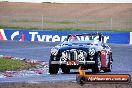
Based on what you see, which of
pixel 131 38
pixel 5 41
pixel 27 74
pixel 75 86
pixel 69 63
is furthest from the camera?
pixel 5 41

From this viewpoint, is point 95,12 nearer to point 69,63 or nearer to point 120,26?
point 120,26

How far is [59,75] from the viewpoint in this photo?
1802cm

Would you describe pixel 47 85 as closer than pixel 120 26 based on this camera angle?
Yes

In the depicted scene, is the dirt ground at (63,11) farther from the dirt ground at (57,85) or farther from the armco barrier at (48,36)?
the dirt ground at (57,85)

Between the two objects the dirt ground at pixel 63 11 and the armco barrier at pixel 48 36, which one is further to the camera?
the dirt ground at pixel 63 11

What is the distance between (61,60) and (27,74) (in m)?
2.77

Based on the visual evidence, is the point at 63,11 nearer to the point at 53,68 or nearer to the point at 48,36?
the point at 48,36

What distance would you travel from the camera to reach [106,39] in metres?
40.8

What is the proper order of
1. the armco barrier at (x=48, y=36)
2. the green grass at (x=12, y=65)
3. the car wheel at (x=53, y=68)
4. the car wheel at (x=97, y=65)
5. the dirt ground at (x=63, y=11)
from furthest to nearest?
1. the dirt ground at (x=63, y=11)
2. the armco barrier at (x=48, y=36)
3. the green grass at (x=12, y=65)
4. the car wheel at (x=53, y=68)
5. the car wheel at (x=97, y=65)

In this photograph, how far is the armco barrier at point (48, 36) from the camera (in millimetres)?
40344

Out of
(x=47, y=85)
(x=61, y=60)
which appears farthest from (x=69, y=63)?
(x=47, y=85)

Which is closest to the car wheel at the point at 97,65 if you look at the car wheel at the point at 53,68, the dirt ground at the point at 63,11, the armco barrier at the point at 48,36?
the car wheel at the point at 53,68

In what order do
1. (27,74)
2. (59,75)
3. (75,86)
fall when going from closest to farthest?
1. (75,86)
2. (59,75)
3. (27,74)

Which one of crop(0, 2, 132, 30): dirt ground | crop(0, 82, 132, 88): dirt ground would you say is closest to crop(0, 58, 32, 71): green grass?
crop(0, 82, 132, 88): dirt ground
